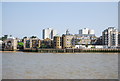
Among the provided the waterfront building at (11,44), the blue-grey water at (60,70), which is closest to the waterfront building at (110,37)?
the waterfront building at (11,44)

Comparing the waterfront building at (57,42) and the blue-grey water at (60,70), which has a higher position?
the waterfront building at (57,42)

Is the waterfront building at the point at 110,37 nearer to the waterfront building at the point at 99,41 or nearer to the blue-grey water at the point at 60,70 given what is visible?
the waterfront building at the point at 99,41

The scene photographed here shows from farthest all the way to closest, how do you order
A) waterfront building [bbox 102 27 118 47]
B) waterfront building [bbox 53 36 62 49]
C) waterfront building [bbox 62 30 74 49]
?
waterfront building [bbox 102 27 118 47] → waterfront building [bbox 62 30 74 49] → waterfront building [bbox 53 36 62 49]

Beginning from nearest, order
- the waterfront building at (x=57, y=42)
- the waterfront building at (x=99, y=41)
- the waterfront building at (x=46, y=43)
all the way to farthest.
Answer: the waterfront building at (x=57, y=42) < the waterfront building at (x=46, y=43) < the waterfront building at (x=99, y=41)

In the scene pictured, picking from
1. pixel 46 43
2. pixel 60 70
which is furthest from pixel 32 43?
pixel 60 70

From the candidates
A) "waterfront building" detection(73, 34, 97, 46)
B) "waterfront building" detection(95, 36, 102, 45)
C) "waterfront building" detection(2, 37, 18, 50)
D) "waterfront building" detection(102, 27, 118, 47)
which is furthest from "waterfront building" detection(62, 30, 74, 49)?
"waterfront building" detection(2, 37, 18, 50)

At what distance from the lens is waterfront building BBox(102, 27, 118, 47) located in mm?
52250

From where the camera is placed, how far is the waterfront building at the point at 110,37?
52.2 metres

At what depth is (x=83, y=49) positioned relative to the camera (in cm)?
4797

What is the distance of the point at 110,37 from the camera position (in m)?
53.2

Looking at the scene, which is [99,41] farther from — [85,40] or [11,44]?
[11,44]

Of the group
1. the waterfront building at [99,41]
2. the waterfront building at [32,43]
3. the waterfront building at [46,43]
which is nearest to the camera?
the waterfront building at [46,43]

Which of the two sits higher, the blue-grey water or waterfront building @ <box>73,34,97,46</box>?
waterfront building @ <box>73,34,97,46</box>

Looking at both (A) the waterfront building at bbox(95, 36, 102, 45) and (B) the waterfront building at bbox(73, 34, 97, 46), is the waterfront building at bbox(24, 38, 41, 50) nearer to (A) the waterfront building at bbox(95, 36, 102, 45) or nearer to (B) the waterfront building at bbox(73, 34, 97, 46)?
(B) the waterfront building at bbox(73, 34, 97, 46)
